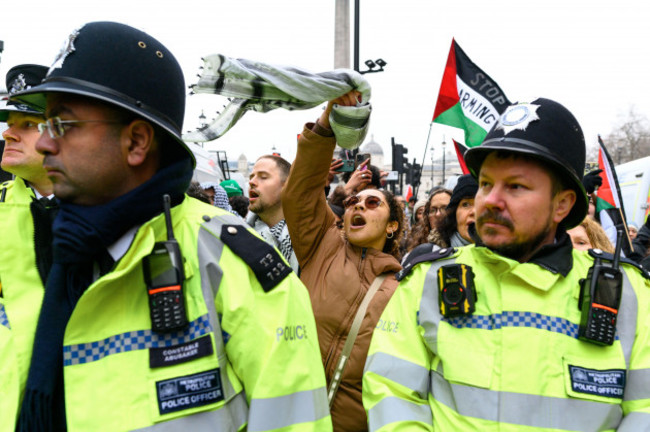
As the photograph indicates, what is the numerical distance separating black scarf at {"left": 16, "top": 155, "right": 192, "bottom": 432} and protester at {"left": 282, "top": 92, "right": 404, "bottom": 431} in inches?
42.9

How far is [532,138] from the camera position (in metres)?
1.99

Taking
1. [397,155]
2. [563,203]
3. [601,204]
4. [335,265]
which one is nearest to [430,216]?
[601,204]

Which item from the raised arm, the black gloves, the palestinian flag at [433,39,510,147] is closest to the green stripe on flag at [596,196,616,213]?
the black gloves

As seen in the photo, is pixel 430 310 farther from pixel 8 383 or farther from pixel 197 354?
pixel 8 383

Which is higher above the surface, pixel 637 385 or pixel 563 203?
pixel 563 203

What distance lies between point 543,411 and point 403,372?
0.48 m

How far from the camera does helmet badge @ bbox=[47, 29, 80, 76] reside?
5.48ft

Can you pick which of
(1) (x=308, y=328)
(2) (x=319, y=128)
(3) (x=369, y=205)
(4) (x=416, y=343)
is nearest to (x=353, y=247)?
(3) (x=369, y=205)

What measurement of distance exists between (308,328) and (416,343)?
0.48 metres

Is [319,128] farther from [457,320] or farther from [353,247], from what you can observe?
[457,320]

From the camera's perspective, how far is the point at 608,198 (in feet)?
17.4

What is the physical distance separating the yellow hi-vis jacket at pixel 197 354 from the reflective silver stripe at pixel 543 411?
21.7 inches

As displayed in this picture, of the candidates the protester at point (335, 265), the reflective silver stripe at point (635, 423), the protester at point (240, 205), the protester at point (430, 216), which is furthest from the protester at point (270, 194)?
the protester at point (240, 205)

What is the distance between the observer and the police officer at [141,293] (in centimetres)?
153
